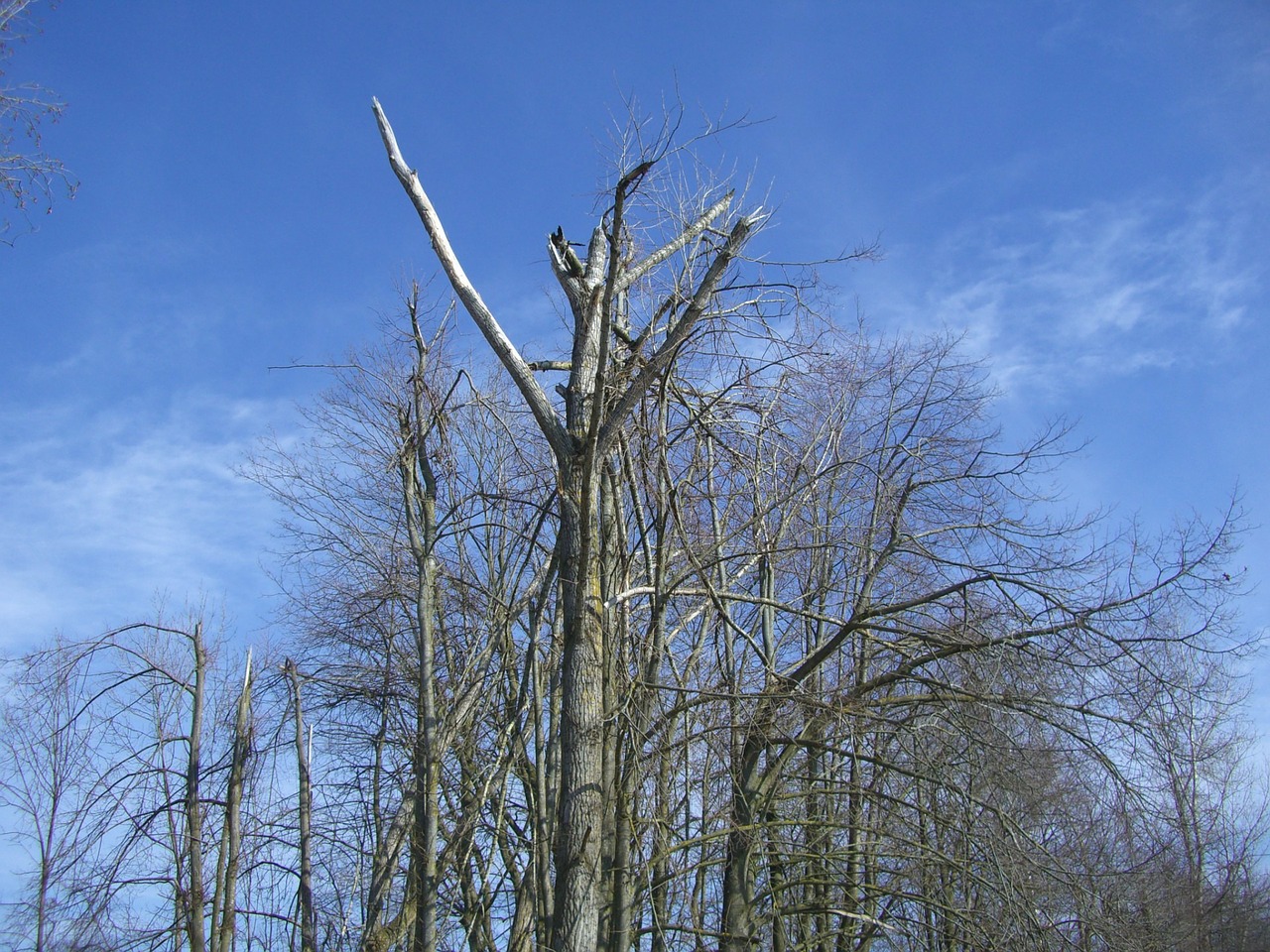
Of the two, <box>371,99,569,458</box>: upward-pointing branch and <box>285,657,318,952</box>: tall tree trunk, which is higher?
<box>371,99,569,458</box>: upward-pointing branch

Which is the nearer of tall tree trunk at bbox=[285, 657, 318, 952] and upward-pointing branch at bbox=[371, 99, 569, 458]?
upward-pointing branch at bbox=[371, 99, 569, 458]

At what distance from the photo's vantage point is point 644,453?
7730 mm

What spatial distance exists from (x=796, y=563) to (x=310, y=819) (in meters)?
7.28

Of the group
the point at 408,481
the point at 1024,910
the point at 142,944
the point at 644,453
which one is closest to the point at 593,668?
the point at 644,453

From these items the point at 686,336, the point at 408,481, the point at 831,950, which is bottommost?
the point at 831,950

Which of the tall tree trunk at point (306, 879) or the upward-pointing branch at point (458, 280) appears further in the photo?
the tall tree trunk at point (306, 879)

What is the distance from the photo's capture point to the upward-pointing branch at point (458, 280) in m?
7.64

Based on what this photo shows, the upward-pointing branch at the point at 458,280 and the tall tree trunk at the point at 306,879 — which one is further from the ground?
the upward-pointing branch at the point at 458,280

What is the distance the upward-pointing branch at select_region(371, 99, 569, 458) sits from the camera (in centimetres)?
764

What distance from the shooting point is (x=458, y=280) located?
7.74 metres

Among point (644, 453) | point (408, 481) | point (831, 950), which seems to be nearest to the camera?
point (644, 453)

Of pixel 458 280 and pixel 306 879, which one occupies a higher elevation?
pixel 458 280

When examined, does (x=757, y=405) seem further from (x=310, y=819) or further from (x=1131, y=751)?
(x=310, y=819)

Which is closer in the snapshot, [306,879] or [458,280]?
[458,280]
